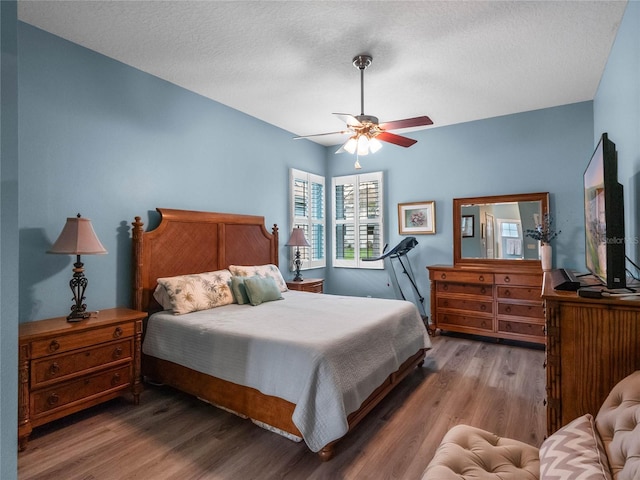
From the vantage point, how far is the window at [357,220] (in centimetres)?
531

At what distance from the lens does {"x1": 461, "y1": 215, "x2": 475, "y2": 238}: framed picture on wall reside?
4.50 metres

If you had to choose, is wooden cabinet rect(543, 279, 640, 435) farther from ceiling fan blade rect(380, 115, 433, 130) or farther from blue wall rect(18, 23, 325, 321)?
blue wall rect(18, 23, 325, 321)

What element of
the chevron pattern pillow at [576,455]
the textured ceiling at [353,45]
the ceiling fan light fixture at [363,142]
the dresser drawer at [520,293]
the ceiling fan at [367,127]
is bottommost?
the chevron pattern pillow at [576,455]

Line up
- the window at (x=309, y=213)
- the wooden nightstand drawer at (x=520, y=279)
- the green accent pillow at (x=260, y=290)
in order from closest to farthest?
the green accent pillow at (x=260, y=290), the wooden nightstand drawer at (x=520, y=279), the window at (x=309, y=213)

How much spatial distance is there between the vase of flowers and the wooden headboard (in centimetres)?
328

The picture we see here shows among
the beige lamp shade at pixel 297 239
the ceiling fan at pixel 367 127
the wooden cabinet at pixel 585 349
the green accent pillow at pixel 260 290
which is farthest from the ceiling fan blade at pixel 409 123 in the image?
the beige lamp shade at pixel 297 239

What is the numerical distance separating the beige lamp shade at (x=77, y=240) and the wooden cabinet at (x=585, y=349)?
2945 millimetres

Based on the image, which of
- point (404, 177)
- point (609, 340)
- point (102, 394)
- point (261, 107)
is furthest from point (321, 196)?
point (609, 340)

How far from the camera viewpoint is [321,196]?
5.64 metres

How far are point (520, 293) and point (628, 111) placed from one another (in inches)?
86.7

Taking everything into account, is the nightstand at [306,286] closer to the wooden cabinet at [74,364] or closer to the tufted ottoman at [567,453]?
the wooden cabinet at [74,364]

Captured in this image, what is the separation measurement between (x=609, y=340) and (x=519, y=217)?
9.57 ft

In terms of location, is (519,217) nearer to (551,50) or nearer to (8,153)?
(551,50)

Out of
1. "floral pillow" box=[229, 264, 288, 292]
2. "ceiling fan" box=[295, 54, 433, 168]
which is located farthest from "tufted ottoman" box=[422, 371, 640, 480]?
"floral pillow" box=[229, 264, 288, 292]
